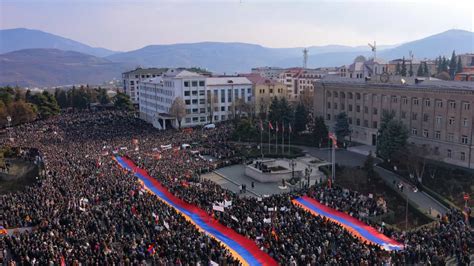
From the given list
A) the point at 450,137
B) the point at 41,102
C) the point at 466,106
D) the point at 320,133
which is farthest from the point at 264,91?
the point at 466,106

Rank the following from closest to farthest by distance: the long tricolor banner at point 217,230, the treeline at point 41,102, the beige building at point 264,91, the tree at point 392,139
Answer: the long tricolor banner at point 217,230, the tree at point 392,139, the treeline at point 41,102, the beige building at point 264,91

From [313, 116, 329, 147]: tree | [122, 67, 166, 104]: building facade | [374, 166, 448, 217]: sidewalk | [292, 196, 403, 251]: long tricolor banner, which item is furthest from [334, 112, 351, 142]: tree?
[122, 67, 166, 104]: building facade

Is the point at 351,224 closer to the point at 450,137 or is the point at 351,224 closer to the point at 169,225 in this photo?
the point at 169,225

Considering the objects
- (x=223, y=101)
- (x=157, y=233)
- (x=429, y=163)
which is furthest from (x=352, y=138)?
(x=157, y=233)

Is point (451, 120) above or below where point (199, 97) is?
below

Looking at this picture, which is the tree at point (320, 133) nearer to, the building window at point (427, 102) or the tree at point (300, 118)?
the tree at point (300, 118)

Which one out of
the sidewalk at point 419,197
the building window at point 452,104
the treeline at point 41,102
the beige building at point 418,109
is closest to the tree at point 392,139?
the sidewalk at point 419,197
